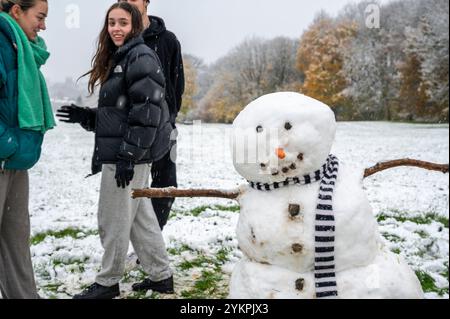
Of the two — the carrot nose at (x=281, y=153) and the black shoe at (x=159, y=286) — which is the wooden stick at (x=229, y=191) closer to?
the carrot nose at (x=281, y=153)

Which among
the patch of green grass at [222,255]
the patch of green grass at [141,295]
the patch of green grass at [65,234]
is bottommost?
the patch of green grass at [141,295]

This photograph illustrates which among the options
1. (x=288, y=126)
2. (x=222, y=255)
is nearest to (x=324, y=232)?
(x=288, y=126)

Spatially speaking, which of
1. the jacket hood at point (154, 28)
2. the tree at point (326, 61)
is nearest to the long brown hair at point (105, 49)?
the jacket hood at point (154, 28)

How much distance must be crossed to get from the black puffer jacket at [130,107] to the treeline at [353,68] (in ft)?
65.9

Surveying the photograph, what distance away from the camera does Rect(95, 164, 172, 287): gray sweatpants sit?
2.93 metres

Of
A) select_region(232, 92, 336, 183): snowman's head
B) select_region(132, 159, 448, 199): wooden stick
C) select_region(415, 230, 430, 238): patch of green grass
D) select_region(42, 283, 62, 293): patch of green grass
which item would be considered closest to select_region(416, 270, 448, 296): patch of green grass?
select_region(415, 230, 430, 238): patch of green grass

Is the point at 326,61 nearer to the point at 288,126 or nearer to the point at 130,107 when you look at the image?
the point at 130,107

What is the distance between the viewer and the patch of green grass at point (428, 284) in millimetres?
3393

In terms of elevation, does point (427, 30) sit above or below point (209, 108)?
above

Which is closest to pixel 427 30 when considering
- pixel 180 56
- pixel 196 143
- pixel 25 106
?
pixel 196 143

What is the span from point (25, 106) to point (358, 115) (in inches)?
1210

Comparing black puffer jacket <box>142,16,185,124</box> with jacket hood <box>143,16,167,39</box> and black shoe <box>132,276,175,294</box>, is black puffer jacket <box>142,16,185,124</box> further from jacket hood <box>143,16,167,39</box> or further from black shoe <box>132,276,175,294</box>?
black shoe <box>132,276,175,294</box>
